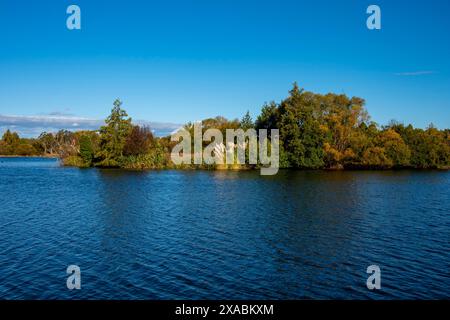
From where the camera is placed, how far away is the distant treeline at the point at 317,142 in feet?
284

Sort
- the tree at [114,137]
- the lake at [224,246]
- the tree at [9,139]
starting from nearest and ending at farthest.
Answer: the lake at [224,246] → the tree at [114,137] → the tree at [9,139]

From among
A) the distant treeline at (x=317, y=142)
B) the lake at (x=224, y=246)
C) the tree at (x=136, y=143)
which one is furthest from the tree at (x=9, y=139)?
the lake at (x=224, y=246)

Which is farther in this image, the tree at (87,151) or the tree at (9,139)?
the tree at (9,139)

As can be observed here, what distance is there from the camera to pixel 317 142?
88.0 meters

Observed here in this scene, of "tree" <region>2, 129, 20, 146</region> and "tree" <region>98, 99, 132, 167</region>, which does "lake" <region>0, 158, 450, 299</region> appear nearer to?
"tree" <region>98, 99, 132, 167</region>

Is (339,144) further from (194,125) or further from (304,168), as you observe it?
(194,125)

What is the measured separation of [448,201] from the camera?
4053 cm

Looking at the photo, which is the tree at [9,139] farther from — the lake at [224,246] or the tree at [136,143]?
the lake at [224,246]

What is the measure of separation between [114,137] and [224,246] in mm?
68703

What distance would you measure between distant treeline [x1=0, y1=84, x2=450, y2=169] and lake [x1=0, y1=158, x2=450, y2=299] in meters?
44.2

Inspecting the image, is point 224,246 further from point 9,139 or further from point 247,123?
point 9,139

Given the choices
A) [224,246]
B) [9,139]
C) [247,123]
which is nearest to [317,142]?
[247,123]
